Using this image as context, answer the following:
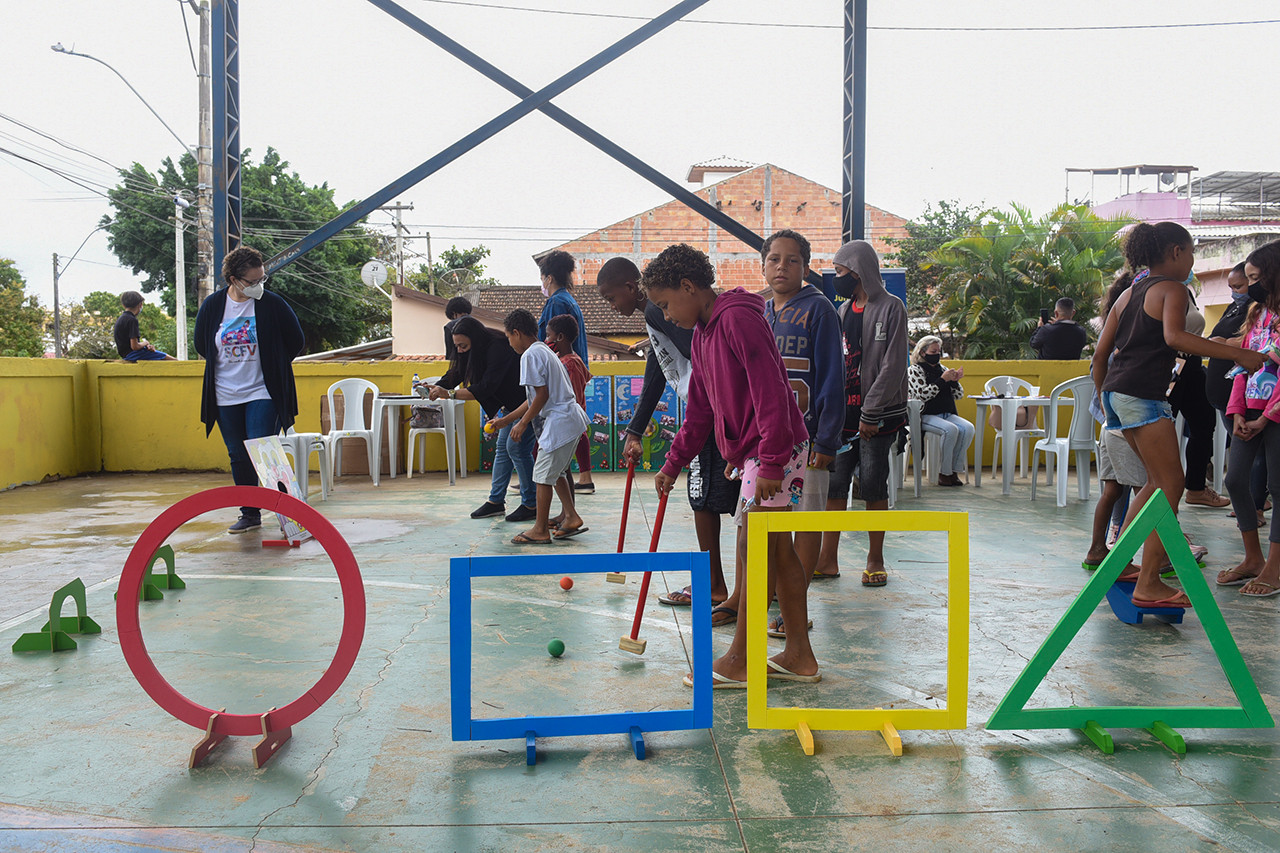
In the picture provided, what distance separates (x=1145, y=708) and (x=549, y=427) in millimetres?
3991

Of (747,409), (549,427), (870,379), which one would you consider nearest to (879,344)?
(870,379)

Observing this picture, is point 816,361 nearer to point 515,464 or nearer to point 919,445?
point 515,464

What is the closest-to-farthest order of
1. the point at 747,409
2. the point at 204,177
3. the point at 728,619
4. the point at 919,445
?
the point at 747,409
the point at 728,619
the point at 919,445
the point at 204,177

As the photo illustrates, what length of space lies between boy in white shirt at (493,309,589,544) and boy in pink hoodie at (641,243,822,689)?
2.48m

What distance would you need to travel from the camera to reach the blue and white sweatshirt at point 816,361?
3.87 metres

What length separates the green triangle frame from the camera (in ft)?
9.07

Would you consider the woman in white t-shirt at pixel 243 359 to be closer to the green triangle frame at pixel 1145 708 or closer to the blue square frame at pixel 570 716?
the blue square frame at pixel 570 716

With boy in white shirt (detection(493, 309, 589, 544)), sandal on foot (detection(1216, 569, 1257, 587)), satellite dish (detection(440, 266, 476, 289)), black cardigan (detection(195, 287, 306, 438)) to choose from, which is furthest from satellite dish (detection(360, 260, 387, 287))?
sandal on foot (detection(1216, 569, 1257, 587))

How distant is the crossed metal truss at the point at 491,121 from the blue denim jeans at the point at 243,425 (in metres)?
3.79

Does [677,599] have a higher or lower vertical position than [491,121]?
lower

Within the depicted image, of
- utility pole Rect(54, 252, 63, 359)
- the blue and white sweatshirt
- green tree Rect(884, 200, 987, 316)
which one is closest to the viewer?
the blue and white sweatshirt

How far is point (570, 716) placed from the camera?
8.99 ft

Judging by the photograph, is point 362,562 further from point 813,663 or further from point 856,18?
point 856,18

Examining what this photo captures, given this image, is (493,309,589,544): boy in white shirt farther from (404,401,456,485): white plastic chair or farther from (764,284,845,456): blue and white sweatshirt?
(404,401,456,485): white plastic chair
